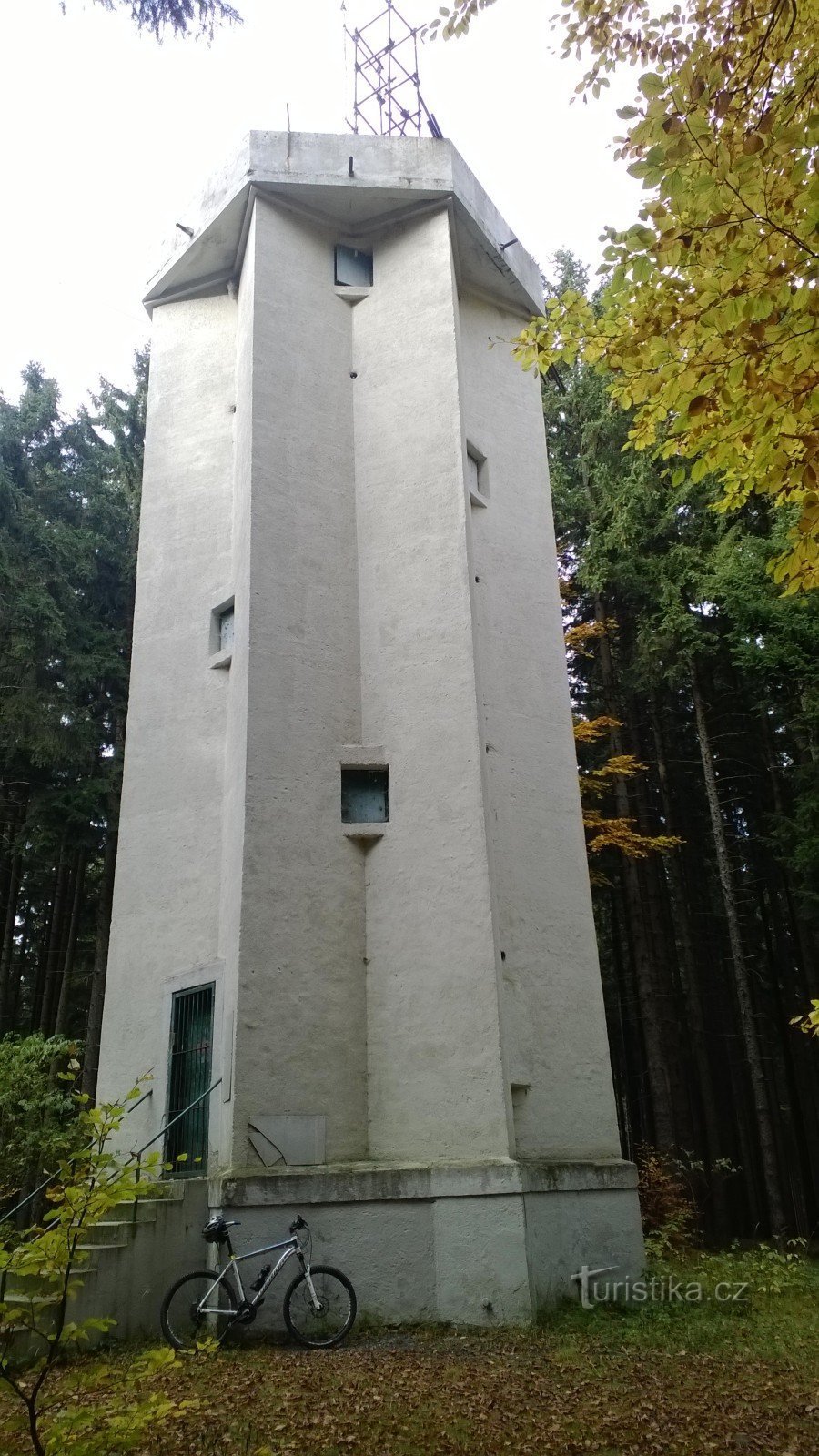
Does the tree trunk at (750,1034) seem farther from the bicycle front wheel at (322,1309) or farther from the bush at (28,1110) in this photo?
the bush at (28,1110)

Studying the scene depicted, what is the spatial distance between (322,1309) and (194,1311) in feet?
3.17

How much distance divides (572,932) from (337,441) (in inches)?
250

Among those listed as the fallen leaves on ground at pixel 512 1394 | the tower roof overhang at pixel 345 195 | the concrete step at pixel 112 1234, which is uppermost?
the tower roof overhang at pixel 345 195

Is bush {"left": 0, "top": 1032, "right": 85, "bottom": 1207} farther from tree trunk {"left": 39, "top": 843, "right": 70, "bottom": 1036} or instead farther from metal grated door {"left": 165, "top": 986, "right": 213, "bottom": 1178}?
tree trunk {"left": 39, "top": 843, "right": 70, "bottom": 1036}

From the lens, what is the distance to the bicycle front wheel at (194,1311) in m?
7.89

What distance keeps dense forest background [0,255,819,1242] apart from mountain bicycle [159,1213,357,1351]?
7.79 metres

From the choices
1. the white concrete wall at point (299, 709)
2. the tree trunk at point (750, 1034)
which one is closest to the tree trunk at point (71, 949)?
the white concrete wall at point (299, 709)

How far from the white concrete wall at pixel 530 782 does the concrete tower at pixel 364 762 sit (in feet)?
0.14

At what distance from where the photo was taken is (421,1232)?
8844mm

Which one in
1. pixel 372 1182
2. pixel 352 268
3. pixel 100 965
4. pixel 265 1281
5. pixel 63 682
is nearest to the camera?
pixel 265 1281

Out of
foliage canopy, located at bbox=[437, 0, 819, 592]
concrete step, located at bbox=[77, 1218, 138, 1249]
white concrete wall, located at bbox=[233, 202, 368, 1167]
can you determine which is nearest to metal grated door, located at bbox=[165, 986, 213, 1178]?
white concrete wall, located at bbox=[233, 202, 368, 1167]

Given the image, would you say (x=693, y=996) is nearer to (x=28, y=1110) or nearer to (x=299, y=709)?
(x=299, y=709)

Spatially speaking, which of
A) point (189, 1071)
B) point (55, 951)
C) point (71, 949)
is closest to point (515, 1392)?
point (189, 1071)

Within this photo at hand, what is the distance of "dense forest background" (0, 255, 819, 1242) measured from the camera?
16.4 m
